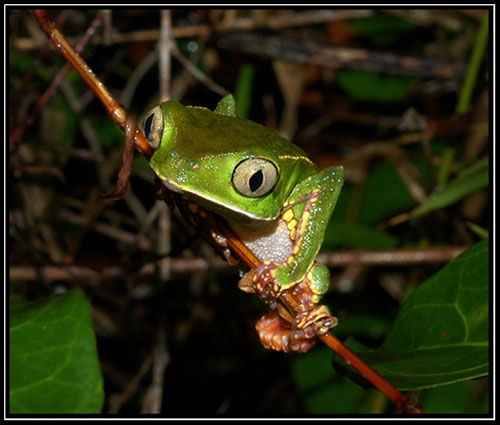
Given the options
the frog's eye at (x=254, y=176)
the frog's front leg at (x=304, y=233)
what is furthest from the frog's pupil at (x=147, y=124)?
the frog's front leg at (x=304, y=233)

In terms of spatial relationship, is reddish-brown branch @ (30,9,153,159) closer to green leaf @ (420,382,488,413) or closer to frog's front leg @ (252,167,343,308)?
frog's front leg @ (252,167,343,308)

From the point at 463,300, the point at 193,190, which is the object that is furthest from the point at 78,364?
the point at 463,300

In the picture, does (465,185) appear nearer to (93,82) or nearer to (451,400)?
(451,400)

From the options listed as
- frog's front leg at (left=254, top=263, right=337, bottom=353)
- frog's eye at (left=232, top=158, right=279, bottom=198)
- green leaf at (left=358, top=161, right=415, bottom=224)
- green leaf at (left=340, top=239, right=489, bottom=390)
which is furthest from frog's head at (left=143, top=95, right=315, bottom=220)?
green leaf at (left=358, top=161, right=415, bottom=224)

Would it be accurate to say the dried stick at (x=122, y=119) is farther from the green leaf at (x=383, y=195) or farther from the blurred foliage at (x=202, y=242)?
the green leaf at (x=383, y=195)

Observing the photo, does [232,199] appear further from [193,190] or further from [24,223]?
[24,223]

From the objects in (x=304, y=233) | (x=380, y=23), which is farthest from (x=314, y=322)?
(x=380, y=23)
